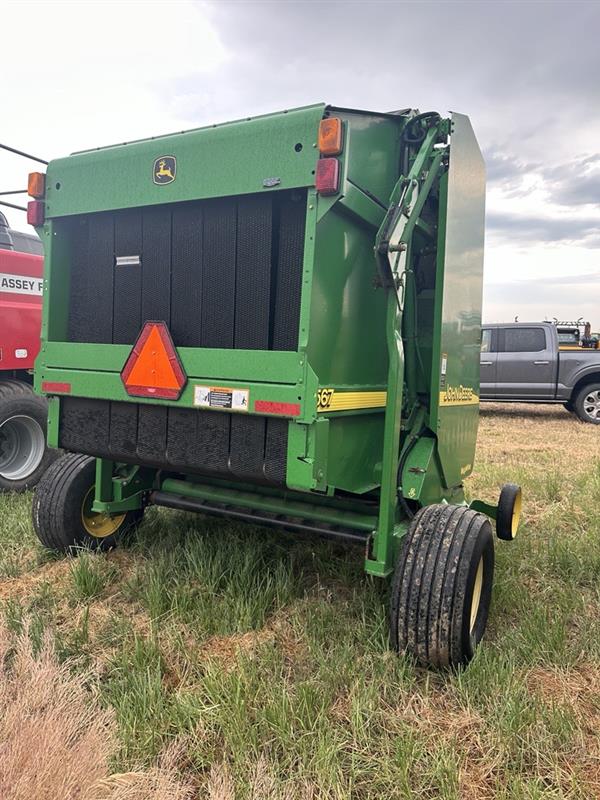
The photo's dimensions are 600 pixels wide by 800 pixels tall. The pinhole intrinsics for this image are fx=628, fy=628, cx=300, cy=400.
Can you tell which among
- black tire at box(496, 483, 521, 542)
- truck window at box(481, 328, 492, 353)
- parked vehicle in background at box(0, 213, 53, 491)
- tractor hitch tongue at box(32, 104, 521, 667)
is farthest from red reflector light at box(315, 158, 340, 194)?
truck window at box(481, 328, 492, 353)

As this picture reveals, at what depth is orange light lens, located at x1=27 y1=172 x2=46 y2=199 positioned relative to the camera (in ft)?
10.5

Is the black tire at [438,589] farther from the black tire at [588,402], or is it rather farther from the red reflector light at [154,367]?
the black tire at [588,402]

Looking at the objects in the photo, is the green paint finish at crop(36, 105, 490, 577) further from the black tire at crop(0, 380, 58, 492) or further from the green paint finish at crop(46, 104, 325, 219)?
the black tire at crop(0, 380, 58, 492)

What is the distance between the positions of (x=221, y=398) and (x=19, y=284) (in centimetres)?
360

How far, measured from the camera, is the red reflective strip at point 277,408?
256cm

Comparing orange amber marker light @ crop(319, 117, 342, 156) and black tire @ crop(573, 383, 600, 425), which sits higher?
orange amber marker light @ crop(319, 117, 342, 156)

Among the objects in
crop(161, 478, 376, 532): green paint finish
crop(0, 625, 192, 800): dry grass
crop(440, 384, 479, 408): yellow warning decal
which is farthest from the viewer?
crop(440, 384, 479, 408): yellow warning decal

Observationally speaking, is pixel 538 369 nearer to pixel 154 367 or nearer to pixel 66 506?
pixel 66 506

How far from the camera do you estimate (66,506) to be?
3.74 metres

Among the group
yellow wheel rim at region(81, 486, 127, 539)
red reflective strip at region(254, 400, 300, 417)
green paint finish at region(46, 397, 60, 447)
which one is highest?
red reflective strip at region(254, 400, 300, 417)

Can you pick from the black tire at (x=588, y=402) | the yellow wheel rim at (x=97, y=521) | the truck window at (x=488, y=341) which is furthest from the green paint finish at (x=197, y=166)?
the black tire at (x=588, y=402)

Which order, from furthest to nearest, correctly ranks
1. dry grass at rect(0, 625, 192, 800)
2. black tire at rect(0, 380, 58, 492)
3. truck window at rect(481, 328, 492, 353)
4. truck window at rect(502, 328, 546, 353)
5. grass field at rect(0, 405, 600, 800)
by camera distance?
1. truck window at rect(481, 328, 492, 353)
2. truck window at rect(502, 328, 546, 353)
3. black tire at rect(0, 380, 58, 492)
4. grass field at rect(0, 405, 600, 800)
5. dry grass at rect(0, 625, 192, 800)

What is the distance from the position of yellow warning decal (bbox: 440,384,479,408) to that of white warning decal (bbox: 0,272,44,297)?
3.92 meters

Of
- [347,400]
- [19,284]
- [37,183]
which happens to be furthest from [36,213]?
[19,284]
